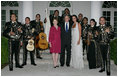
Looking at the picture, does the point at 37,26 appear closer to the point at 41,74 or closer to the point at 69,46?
the point at 69,46

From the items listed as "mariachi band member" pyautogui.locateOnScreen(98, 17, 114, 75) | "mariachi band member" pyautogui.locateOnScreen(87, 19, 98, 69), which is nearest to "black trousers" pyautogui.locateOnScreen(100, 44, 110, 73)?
"mariachi band member" pyautogui.locateOnScreen(98, 17, 114, 75)

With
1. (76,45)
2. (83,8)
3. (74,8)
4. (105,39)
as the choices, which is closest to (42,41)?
(76,45)

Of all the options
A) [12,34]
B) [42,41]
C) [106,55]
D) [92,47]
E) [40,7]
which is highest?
[40,7]

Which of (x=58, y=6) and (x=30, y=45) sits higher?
(x=58, y=6)

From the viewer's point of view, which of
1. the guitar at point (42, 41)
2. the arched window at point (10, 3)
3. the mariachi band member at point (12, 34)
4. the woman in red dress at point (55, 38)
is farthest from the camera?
the arched window at point (10, 3)

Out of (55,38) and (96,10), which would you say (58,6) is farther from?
(55,38)

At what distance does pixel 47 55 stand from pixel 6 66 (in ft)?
6.30

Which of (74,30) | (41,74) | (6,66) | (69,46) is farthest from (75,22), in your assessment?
(6,66)

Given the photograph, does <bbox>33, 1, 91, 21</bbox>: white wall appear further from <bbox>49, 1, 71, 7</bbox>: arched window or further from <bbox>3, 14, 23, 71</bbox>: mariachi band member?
<bbox>3, 14, 23, 71</bbox>: mariachi band member

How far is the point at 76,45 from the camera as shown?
23.9 ft

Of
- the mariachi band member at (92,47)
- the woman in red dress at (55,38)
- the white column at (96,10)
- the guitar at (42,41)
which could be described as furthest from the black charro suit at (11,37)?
the white column at (96,10)

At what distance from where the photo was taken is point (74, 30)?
7227 millimetres

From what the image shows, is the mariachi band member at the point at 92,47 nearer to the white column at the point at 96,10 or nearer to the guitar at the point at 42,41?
the guitar at the point at 42,41

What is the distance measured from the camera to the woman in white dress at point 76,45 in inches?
284
